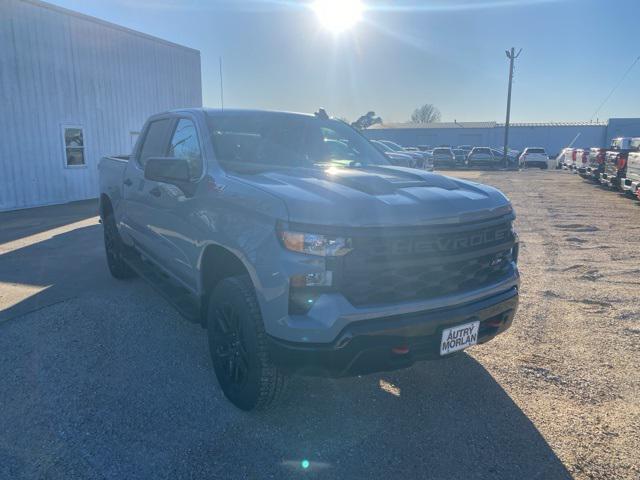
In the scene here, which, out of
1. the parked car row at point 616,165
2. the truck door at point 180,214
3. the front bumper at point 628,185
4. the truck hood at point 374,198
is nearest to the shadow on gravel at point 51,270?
the truck door at point 180,214

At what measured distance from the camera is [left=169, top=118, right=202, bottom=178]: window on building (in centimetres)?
358

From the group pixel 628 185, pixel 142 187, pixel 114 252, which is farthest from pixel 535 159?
pixel 142 187

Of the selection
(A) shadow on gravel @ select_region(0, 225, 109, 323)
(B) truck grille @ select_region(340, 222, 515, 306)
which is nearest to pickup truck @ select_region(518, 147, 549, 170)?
(A) shadow on gravel @ select_region(0, 225, 109, 323)

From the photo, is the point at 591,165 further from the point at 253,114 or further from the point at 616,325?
the point at 253,114

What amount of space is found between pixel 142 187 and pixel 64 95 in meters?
11.5

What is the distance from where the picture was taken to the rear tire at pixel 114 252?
19.1ft

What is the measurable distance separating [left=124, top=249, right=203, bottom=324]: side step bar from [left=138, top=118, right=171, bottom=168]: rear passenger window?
103 cm

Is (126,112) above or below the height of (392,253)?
above

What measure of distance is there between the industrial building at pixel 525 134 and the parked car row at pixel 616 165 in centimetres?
4051

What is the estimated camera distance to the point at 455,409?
125 inches

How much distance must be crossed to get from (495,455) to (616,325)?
8.68 feet

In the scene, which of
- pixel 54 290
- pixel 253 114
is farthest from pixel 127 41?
pixel 253 114

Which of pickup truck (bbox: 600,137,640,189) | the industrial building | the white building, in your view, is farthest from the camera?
the industrial building

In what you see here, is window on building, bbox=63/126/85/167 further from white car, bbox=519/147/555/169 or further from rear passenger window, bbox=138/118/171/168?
white car, bbox=519/147/555/169
